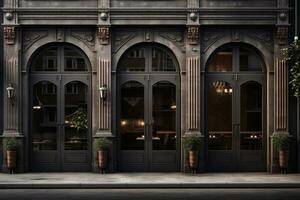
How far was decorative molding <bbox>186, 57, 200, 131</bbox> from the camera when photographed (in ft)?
77.3

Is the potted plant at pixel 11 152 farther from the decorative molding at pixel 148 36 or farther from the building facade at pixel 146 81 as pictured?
the decorative molding at pixel 148 36

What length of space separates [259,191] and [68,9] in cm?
941

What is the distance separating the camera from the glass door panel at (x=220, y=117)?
24.1 metres

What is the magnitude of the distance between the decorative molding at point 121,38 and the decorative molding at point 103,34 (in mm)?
369

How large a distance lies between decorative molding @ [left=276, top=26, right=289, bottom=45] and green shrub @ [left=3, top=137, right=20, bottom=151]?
10028 mm

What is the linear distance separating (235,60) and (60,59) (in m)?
6.42

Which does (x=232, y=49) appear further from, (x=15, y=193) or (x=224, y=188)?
(x=15, y=193)

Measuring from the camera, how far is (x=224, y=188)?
65.8ft

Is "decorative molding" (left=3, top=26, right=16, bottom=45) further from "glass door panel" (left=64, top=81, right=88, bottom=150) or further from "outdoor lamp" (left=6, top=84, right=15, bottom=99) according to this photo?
"glass door panel" (left=64, top=81, right=88, bottom=150)

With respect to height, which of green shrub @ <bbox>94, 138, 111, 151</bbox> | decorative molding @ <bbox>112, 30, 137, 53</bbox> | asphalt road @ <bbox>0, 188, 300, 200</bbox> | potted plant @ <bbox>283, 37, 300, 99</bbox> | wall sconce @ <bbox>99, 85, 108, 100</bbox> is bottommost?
asphalt road @ <bbox>0, 188, 300, 200</bbox>

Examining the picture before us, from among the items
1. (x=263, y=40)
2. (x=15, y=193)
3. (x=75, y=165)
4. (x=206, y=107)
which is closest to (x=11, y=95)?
(x=75, y=165)

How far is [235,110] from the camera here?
947 inches

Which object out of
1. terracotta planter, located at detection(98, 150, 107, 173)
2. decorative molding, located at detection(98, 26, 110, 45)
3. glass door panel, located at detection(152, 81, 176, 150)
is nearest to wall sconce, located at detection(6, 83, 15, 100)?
decorative molding, located at detection(98, 26, 110, 45)

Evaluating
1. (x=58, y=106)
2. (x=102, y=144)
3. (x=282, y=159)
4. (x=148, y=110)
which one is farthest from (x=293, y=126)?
(x=58, y=106)
